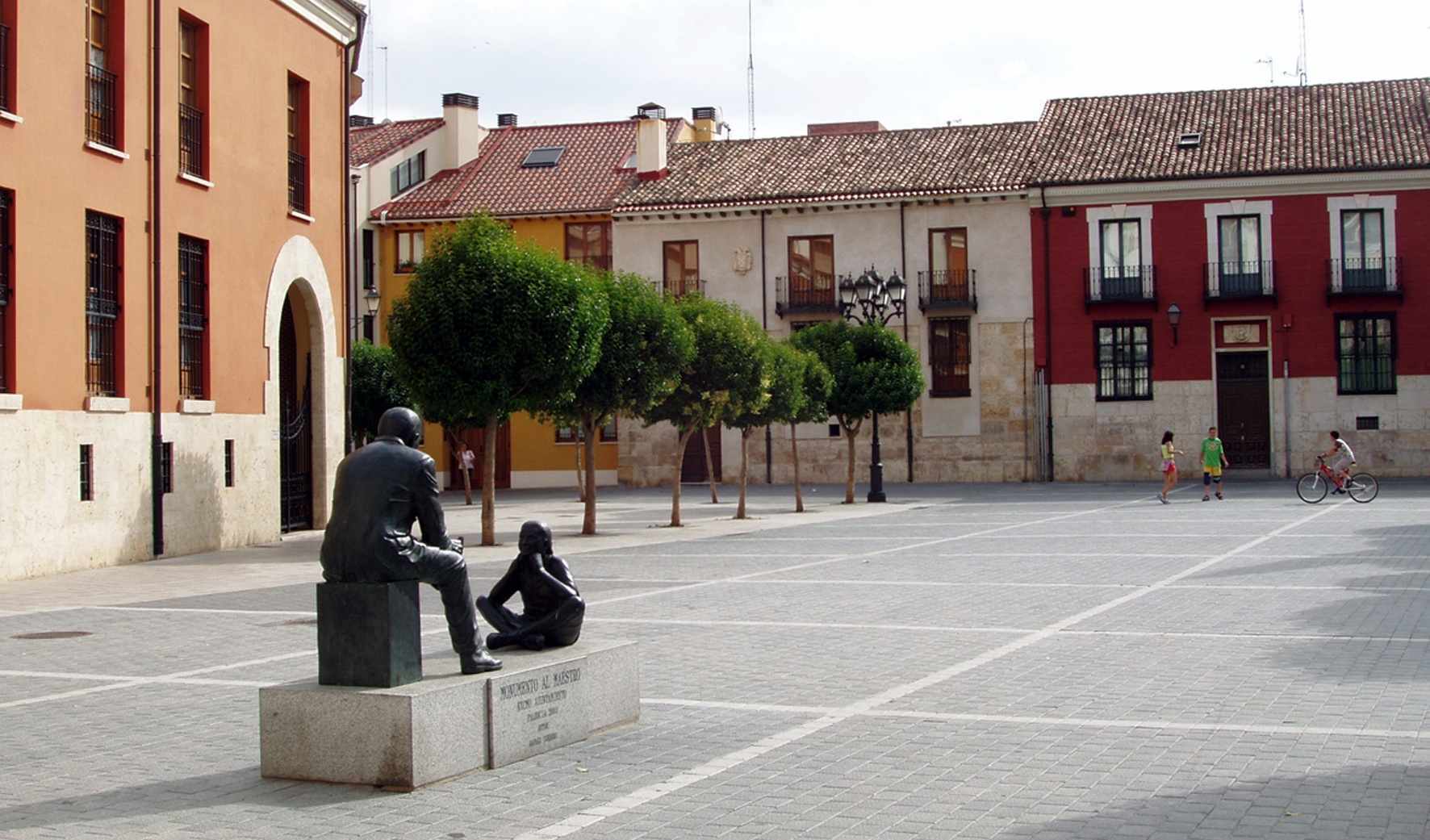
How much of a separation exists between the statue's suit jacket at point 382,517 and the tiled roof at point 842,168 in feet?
123

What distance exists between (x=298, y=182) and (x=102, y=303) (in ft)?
21.2

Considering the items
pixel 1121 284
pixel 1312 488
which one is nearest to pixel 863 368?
pixel 1312 488

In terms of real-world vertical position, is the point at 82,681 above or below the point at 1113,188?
below

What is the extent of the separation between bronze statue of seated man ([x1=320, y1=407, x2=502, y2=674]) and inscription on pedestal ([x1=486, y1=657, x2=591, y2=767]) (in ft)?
0.58

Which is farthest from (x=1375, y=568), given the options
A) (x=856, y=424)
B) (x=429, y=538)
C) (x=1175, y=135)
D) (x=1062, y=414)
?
(x=1175, y=135)

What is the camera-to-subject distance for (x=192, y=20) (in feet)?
69.2

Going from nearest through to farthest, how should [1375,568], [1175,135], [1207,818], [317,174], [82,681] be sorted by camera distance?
[1207,818], [82,681], [1375,568], [317,174], [1175,135]

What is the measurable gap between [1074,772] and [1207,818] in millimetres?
908

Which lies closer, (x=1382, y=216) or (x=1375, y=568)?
(x=1375, y=568)

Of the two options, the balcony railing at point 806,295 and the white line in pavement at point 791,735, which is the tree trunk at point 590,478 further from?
the balcony railing at point 806,295

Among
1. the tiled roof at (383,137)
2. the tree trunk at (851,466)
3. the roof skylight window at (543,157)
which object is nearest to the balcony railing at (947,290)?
the tree trunk at (851,466)

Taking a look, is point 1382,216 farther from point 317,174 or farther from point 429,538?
point 429,538

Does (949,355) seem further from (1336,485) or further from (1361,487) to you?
(1361,487)

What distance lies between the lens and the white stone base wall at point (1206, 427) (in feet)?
130
